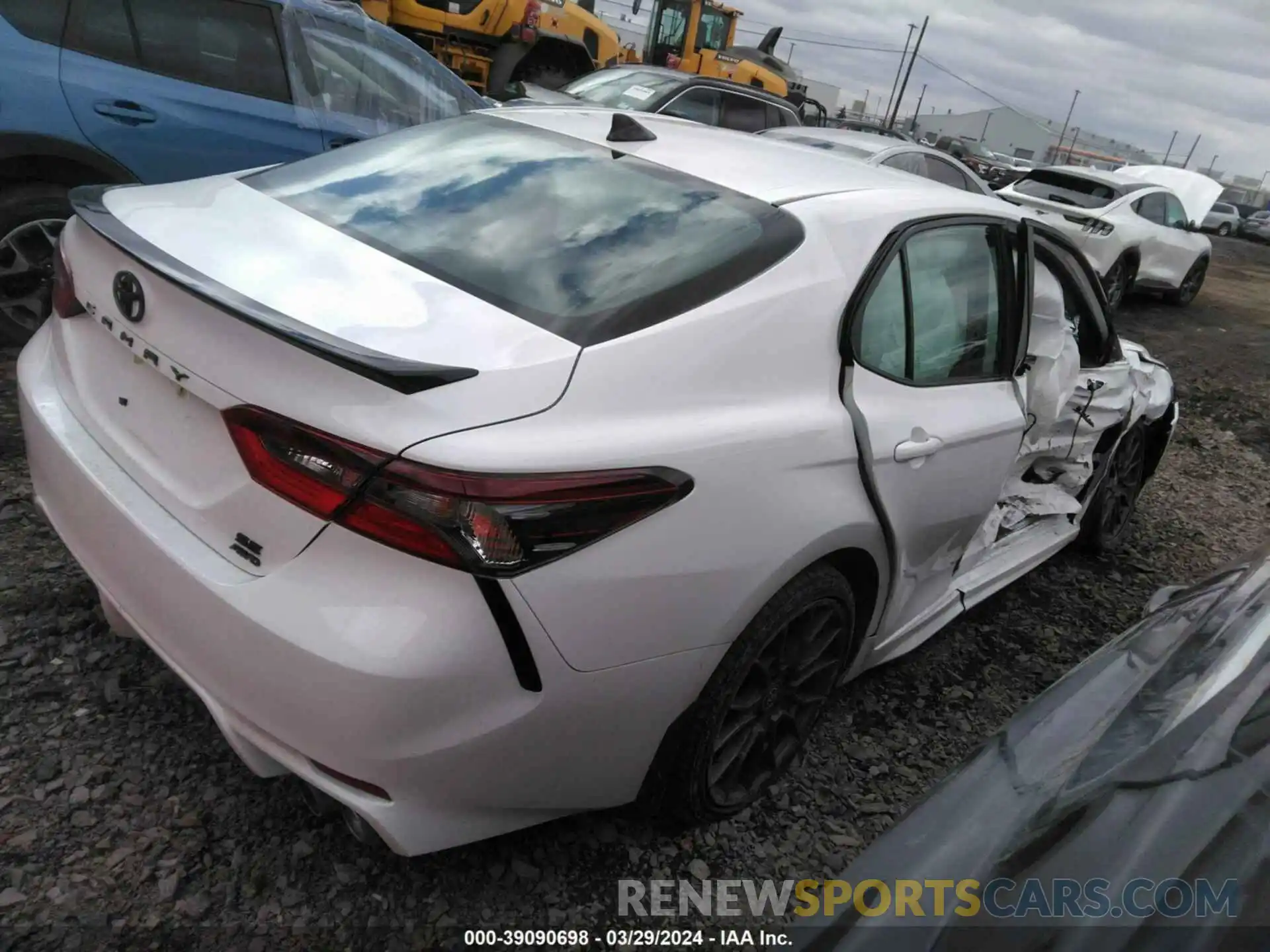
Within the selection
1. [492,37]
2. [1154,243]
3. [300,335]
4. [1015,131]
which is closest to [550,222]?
[300,335]

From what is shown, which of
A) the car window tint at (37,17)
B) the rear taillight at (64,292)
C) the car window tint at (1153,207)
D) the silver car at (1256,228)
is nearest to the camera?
the rear taillight at (64,292)

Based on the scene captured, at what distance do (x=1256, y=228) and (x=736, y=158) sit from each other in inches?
1363

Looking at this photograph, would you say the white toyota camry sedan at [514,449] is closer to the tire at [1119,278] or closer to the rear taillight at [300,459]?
the rear taillight at [300,459]

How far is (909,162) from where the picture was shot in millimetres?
8430

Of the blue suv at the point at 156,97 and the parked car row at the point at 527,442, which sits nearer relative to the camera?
the parked car row at the point at 527,442

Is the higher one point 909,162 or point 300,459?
point 300,459

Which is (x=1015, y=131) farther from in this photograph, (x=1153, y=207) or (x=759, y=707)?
(x=759, y=707)

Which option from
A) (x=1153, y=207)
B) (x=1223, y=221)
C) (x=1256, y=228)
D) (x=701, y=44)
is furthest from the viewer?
(x=1223, y=221)

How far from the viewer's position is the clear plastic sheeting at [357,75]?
4695 millimetres

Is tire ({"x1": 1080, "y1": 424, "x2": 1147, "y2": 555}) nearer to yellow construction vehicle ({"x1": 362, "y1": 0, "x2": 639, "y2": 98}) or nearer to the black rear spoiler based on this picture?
the black rear spoiler

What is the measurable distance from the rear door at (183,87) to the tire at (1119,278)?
8279mm

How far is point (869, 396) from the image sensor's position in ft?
7.32

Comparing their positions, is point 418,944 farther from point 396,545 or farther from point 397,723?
point 396,545

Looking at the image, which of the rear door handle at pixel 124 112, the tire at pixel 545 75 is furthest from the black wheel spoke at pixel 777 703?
the tire at pixel 545 75
